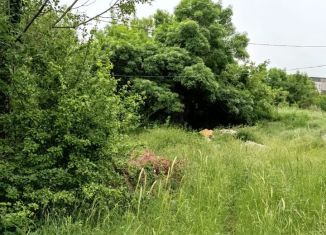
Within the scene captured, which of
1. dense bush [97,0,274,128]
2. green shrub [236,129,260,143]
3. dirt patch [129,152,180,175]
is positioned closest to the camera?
dirt patch [129,152,180,175]

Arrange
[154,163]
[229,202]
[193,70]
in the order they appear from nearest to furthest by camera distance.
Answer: [229,202] < [154,163] < [193,70]

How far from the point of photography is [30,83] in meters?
4.44

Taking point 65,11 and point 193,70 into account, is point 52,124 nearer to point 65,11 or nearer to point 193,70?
point 65,11

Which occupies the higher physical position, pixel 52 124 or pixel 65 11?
pixel 65 11

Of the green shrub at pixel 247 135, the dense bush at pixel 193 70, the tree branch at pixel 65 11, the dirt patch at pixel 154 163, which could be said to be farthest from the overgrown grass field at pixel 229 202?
the dense bush at pixel 193 70

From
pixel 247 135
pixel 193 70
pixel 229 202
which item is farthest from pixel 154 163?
pixel 193 70

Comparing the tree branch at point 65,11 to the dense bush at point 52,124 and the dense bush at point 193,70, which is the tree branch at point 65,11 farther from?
the dense bush at point 193,70

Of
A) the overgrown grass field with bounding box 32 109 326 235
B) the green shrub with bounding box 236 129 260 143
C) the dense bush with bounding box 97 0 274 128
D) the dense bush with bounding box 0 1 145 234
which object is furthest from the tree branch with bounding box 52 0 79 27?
the dense bush with bounding box 97 0 274 128

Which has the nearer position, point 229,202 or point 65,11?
point 65,11

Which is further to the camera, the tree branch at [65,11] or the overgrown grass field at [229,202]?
the tree branch at [65,11]

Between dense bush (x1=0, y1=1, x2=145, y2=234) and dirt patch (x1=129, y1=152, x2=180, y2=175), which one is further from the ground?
dense bush (x1=0, y1=1, x2=145, y2=234)

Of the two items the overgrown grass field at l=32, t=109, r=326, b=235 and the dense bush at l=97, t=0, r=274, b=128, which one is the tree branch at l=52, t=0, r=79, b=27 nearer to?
the overgrown grass field at l=32, t=109, r=326, b=235

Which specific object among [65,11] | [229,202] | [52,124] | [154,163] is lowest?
[229,202]

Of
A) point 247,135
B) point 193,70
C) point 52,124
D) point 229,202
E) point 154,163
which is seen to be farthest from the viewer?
point 193,70
